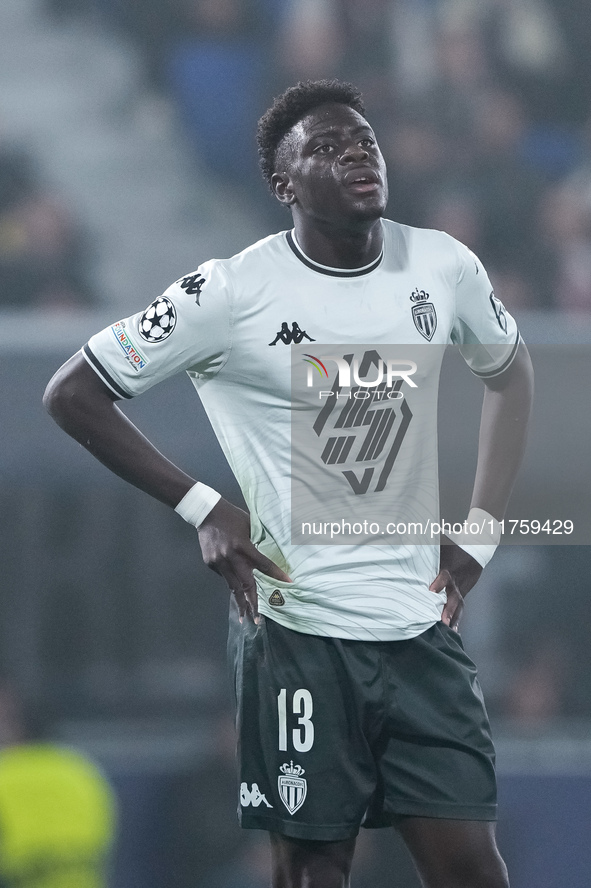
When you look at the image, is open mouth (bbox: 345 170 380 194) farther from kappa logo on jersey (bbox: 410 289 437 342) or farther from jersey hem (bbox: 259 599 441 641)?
jersey hem (bbox: 259 599 441 641)

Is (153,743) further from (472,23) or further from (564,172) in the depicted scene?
(472,23)

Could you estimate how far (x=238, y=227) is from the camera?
18.8 ft

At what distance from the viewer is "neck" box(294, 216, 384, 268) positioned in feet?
7.19

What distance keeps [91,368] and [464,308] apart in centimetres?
70

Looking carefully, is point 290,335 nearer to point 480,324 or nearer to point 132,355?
point 132,355

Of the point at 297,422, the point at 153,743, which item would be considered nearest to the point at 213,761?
the point at 153,743

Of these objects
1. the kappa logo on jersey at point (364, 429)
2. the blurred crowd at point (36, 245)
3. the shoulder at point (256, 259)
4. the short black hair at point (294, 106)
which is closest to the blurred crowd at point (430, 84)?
the blurred crowd at point (36, 245)

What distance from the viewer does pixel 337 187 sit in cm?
218

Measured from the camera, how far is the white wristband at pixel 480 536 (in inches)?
89.7

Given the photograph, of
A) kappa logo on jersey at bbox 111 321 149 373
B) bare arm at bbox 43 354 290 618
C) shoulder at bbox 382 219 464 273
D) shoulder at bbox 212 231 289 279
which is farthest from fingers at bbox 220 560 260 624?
shoulder at bbox 382 219 464 273

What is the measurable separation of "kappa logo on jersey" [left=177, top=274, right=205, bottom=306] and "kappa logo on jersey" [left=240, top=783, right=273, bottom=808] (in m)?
0.83

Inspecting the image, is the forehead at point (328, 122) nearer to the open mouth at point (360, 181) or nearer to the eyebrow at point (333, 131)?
the eyebrow at point (333, 131)

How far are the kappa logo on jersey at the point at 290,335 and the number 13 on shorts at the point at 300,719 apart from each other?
0.59 meters

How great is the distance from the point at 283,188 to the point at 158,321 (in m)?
0.43
